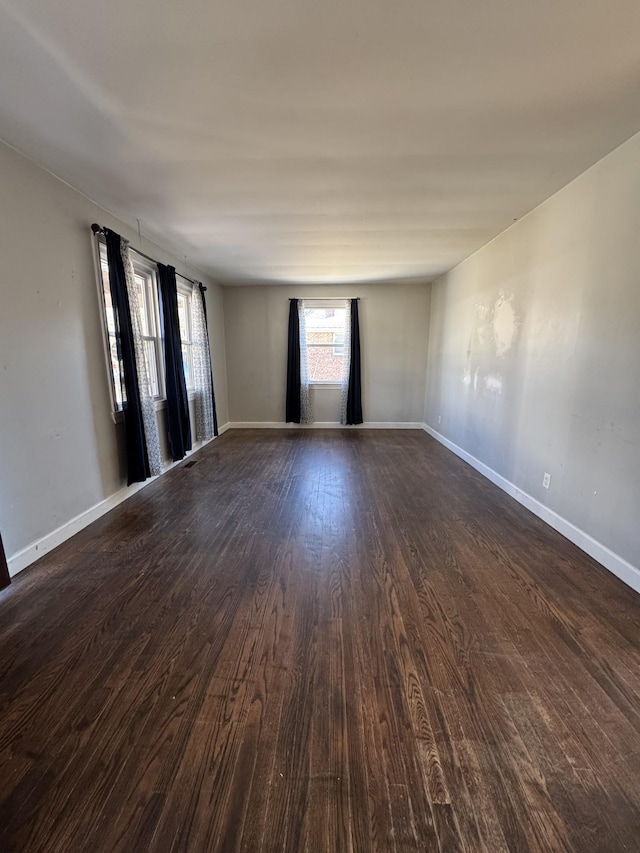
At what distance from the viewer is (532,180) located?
241 cm

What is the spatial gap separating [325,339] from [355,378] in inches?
34.2

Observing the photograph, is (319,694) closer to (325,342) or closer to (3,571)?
(3,571)

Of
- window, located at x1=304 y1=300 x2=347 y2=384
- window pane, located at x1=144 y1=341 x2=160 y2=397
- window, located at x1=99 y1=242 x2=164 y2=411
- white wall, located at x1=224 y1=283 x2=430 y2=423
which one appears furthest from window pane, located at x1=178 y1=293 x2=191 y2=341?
window, located at x1=304 y1=300 x2=347 y2=384

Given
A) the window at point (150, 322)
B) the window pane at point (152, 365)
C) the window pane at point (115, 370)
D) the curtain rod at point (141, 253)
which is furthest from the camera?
the window pane at point (152, 365)

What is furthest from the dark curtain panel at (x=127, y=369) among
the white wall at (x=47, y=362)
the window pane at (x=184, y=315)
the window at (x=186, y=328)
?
the window pane at (x=184, y=315)

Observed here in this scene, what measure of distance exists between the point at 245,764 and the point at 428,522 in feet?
6.51

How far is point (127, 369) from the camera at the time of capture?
3010 millimetres

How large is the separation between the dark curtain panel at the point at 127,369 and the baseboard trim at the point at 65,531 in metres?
0.20

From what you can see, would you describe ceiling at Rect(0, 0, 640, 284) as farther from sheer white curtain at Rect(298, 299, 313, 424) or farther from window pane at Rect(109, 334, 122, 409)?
sheer white curtain at Rect(298, 299, 313, 424)

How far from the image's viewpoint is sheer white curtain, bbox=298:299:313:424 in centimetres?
592

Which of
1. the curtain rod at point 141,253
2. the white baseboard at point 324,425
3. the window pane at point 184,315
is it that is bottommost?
the white baseboard at point 324,425

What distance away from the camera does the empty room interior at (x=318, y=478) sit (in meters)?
1.07

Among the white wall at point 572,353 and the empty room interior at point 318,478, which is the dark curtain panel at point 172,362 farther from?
the white wall at point 572,353

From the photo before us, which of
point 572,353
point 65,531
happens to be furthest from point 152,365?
point 572,353
